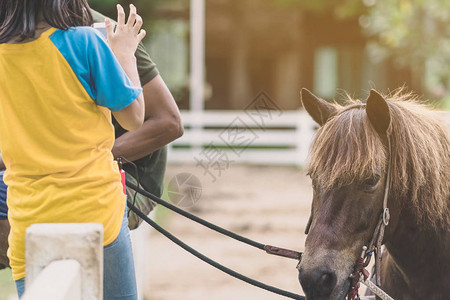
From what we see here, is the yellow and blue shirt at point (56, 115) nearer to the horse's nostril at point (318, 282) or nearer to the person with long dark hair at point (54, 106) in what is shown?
the person with long dark hair at point (54, 106)

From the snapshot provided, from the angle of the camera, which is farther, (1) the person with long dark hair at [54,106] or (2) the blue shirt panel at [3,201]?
(2) the blue shirt panel at [3,201]

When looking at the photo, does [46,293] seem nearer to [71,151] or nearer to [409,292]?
Answer: [71,151]

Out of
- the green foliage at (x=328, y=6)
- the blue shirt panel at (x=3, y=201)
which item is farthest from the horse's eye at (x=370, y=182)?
the green foliage at (x=328, y=6)

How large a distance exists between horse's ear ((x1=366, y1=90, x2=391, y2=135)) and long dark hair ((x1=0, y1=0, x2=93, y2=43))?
1.10m

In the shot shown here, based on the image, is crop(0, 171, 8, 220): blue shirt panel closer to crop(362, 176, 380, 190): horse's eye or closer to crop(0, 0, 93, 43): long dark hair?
crop(0, 0, 93, 43): long dark hair

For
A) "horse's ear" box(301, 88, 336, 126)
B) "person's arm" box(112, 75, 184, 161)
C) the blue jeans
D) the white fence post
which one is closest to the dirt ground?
"horse's ear" box(301, 88, 336, 126)

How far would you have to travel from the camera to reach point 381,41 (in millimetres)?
18547

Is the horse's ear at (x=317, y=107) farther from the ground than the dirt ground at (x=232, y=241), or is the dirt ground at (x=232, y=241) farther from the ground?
the horse's ear at (x=317, y=107)

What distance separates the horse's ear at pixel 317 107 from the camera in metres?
2.75

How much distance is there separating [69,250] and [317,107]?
1388mm

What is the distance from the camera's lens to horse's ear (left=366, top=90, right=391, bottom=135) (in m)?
2.44

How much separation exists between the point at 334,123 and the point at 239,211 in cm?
854

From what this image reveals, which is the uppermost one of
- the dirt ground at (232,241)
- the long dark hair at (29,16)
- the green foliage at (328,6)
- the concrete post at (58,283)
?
the green foliage at (328,6)

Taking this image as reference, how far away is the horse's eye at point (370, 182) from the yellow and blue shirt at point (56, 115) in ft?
2.95
